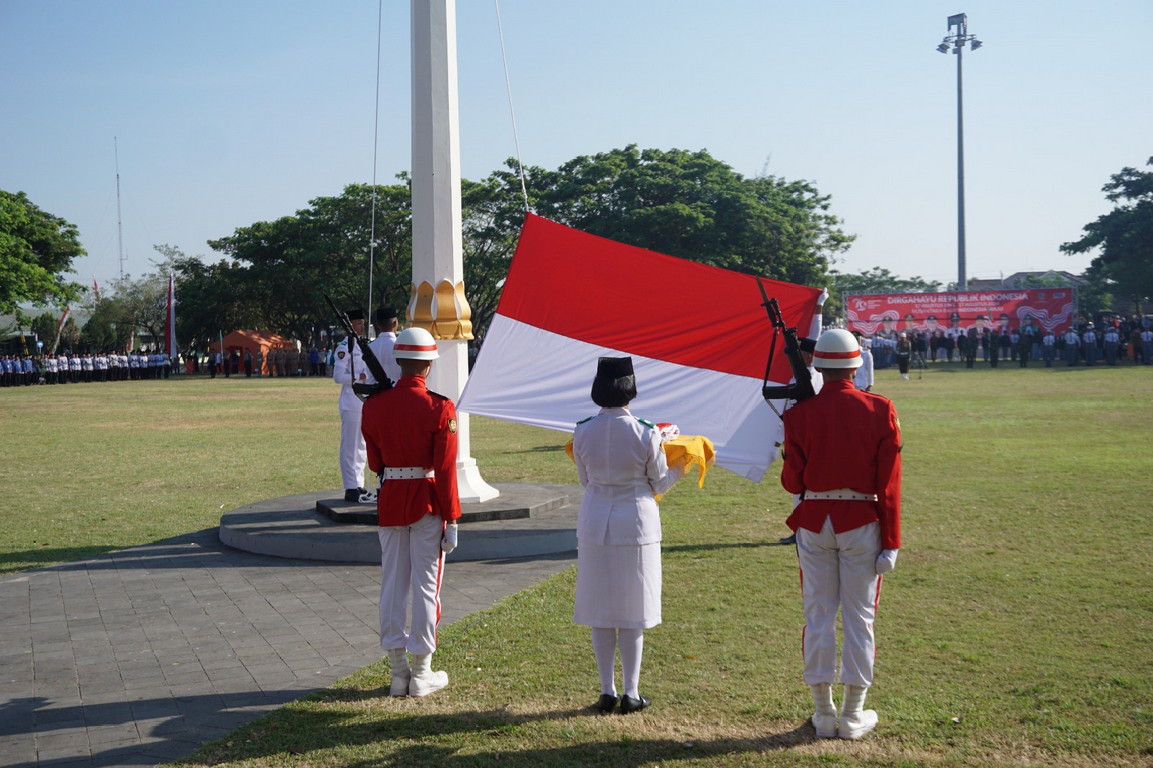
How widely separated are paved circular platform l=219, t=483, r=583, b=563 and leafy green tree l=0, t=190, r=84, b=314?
3961 centimetres

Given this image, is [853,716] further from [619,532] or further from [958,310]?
[958,310]

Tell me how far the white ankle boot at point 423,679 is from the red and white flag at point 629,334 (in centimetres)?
273

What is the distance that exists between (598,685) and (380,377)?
214 centimetres

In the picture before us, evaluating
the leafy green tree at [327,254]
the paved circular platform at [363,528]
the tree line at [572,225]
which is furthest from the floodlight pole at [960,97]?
the paved circular platform at [363,528]

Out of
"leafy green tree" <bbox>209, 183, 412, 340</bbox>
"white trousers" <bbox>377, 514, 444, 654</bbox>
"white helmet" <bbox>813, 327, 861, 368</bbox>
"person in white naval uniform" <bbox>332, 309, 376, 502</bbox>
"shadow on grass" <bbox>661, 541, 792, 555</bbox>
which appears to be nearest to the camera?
"white helmet" <bbox>813, 327, 861, 368</bbox>

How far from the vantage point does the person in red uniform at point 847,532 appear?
4945mm

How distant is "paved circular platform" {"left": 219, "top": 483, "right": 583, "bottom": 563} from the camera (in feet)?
30.8

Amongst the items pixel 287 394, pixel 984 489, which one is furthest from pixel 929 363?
pixel 984 489

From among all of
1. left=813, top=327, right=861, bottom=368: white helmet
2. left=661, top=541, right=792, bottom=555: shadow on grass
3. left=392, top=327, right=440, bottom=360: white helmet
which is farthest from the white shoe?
left=661, top=541, right=792, bottom=555: shadow on grass

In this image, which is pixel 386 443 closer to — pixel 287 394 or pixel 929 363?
pixel 287 394

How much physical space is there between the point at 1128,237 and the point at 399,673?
55163 mm

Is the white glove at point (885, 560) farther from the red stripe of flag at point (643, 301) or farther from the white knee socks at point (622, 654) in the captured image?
the red stripe of flag at point (643, 301)

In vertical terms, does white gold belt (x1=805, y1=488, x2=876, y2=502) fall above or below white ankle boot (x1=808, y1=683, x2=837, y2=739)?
above

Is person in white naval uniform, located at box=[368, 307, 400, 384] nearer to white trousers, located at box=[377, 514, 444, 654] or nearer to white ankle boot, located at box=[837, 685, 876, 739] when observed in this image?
white trousers, located at box=[377, 514, 444, 654]
